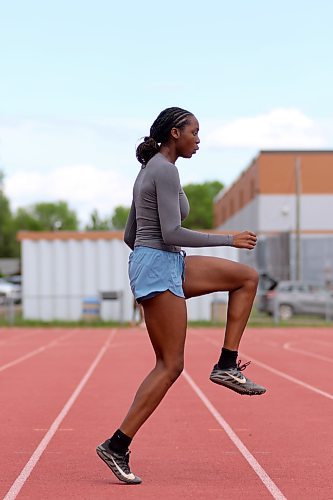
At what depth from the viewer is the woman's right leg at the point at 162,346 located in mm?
5781

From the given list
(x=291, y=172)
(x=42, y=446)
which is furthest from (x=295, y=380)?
(x=291, y=172)

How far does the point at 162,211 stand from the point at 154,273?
352mm

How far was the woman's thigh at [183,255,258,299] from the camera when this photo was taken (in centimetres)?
586

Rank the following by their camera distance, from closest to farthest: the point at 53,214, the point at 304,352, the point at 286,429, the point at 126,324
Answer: the point at 286,429 < the point at 304,352 < the point at 126,324 < the point at 53,214

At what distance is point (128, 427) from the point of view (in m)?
5.87

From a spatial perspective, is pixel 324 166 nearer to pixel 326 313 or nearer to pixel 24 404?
pixel 326 313

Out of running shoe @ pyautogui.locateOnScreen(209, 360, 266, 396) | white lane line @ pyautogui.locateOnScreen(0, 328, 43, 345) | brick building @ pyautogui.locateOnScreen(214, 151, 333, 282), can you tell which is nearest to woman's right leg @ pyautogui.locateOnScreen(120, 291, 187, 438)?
running shoe @ pyautogui.locateOnScreen(209, 360, 266, 396)

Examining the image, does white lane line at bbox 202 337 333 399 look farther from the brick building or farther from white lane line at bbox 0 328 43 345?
the brick building

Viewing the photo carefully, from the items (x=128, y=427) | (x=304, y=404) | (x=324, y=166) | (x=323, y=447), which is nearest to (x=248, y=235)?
(x=128, y=427)

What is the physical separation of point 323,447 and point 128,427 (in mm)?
2131

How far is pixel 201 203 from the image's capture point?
500ft

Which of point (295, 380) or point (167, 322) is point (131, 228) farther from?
point (295, 380)

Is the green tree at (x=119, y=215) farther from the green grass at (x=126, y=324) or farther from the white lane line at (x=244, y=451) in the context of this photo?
the white lane line at (x=244, y=451)

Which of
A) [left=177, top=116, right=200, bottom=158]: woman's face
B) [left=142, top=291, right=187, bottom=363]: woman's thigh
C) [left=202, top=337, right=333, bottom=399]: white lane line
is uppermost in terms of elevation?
[left=177, top=116, right=200, bottom=158]: woman's face
